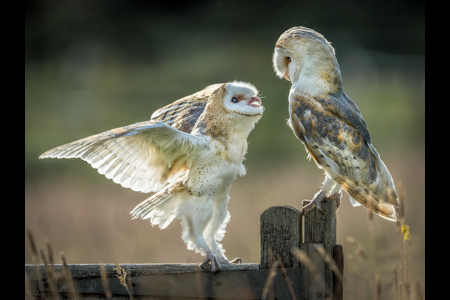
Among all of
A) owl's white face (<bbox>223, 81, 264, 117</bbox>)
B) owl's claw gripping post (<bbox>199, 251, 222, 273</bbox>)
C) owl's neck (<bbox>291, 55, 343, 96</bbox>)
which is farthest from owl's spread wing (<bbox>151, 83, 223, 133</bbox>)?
owl's claw gripping post (<bbox>199, 251, 222, 273</bbox>)

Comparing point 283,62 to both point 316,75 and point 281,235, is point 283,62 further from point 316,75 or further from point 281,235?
point 281,235

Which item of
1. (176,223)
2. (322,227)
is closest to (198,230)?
(322,227)

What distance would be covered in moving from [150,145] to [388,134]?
21.9 feet

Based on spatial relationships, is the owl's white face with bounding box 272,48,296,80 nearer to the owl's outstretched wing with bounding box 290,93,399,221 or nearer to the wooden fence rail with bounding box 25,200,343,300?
the owl's outstretched wing with bounding box 290,93,399,221

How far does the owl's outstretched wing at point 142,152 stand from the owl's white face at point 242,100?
0.71ft

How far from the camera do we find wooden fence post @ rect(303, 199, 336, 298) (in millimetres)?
2293

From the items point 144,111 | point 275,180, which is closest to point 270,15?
point 144,111

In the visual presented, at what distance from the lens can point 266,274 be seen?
7.54ft

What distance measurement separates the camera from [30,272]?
2.59 metres

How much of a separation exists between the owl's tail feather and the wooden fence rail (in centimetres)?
51

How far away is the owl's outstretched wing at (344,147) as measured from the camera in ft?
9.25

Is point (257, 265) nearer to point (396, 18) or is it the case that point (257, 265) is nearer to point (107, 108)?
point (107, 108)

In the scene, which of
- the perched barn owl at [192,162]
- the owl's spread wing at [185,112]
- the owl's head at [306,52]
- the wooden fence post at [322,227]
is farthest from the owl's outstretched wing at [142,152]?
the wooden fence post at [322,227]

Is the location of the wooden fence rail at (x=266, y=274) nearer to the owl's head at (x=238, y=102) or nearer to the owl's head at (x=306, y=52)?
the owl's head at (x=238, y=102)
